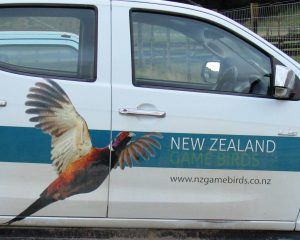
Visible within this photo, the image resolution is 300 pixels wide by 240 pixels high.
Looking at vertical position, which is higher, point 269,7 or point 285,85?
point 269,7

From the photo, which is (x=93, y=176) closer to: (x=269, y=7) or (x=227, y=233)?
(x=227, y=233)

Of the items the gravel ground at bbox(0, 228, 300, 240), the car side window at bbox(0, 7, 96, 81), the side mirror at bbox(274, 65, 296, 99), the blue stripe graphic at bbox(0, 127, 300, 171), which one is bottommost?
the gravel ground at bbox(0, 228, 300, 240)

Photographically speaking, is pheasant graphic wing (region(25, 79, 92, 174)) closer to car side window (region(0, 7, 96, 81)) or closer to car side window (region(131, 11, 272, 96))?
car side window (region(0, 7, 96, 81))

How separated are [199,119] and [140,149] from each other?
1.30ft

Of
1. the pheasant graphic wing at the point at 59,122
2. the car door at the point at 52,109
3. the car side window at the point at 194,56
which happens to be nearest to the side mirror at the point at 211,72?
the car side window at the point at 194,56

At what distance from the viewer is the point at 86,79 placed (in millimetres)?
3369

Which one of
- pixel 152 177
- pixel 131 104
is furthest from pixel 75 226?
pixel 131 104

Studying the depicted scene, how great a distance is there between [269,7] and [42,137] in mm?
13574

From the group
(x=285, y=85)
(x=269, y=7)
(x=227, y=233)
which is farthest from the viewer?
(x=269, y=7)

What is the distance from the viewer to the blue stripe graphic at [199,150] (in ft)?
10.9

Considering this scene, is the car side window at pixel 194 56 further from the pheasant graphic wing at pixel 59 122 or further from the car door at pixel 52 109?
the pheasant graphic wing at pixel 59 122

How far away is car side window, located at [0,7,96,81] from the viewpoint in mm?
3412

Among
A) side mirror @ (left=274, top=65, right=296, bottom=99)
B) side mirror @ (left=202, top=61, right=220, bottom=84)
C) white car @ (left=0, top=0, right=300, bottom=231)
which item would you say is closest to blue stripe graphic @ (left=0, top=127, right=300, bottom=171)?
white car @ (left=0, top=0, right=300, bottom=231)

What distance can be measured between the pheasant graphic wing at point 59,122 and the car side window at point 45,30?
0.14m
